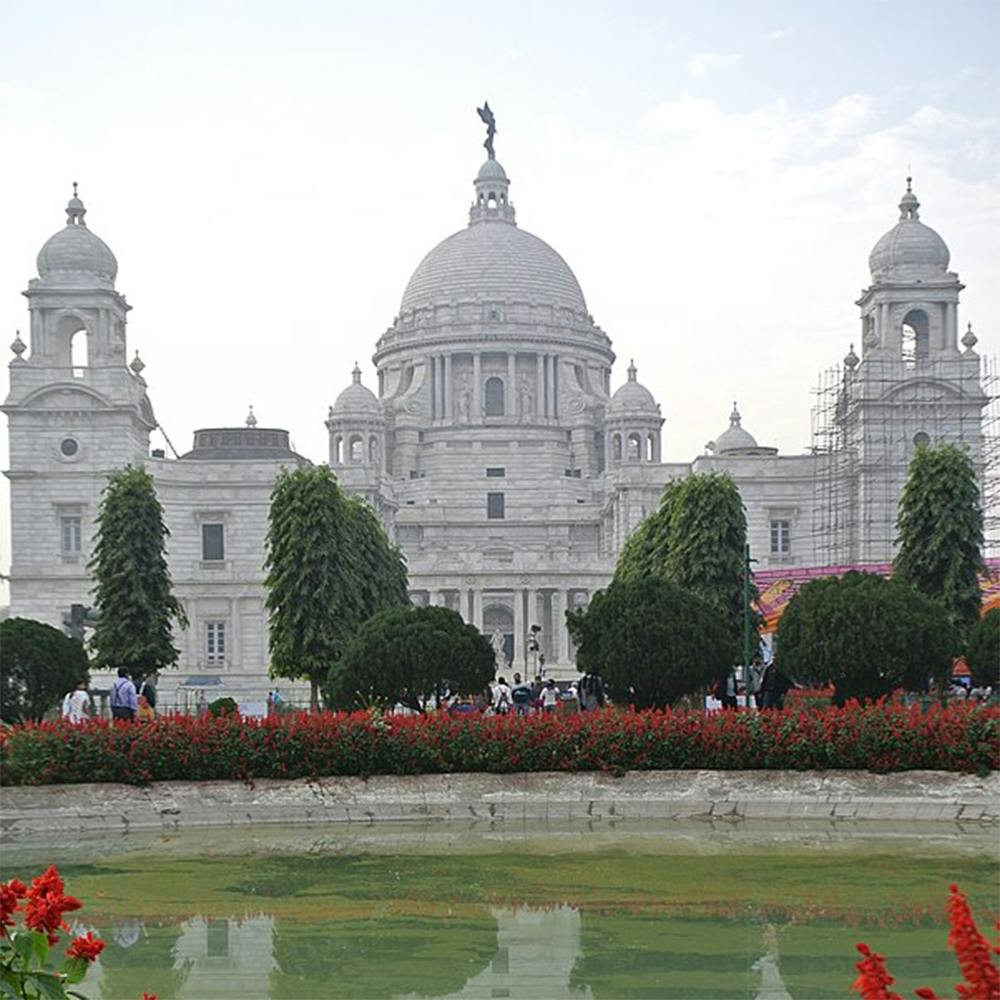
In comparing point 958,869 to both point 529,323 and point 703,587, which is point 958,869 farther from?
point 529,323

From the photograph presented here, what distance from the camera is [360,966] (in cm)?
1295

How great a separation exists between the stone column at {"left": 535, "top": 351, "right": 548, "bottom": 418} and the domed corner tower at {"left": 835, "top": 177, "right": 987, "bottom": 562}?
26.4 m

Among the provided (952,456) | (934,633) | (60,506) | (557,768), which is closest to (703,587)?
(952,456)

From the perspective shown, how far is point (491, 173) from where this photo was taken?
328 ft

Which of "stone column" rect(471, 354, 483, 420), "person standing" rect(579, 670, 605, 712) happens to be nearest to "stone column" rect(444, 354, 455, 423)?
"stone column" rect(471, 354, 483, 420)

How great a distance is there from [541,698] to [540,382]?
55.2 meters

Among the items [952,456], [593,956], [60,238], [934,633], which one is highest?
[60,238]

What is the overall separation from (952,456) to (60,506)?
40.1 m

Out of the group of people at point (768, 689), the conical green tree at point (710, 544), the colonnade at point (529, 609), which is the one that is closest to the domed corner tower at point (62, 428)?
the colonnade at point (529, 609)

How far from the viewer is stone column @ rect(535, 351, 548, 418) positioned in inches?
3570

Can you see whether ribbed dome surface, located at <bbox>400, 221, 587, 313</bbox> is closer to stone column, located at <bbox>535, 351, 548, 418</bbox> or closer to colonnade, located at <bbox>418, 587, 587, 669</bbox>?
stone column, located at <bbox>535, 351, 548, 418</bbox>

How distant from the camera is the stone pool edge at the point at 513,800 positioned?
21.0 meters

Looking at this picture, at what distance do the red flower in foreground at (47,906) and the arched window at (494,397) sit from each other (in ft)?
278

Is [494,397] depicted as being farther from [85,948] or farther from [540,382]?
[85,948]
